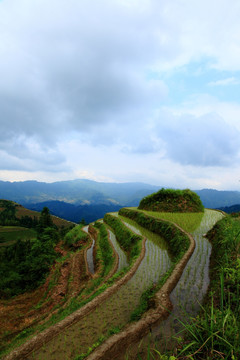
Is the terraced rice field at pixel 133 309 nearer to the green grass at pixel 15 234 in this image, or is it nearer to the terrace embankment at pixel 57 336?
the terrace embankment at pixel 57 336

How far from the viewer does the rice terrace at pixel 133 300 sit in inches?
131

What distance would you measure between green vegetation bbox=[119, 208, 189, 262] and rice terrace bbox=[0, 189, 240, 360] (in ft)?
0.29

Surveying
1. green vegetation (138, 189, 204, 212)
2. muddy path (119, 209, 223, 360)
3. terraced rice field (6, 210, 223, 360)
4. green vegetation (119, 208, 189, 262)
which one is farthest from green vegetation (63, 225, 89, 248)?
muddy path (119, 209, 223, 360)

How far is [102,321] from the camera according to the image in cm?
532

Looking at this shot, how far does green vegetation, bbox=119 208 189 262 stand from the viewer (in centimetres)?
1015

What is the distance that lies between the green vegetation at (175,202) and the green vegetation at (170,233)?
4387mm

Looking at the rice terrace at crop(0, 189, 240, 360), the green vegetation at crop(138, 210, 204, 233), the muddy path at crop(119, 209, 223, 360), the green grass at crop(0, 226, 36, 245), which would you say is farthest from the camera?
the green grass at crop(0, 226, 36, 245)

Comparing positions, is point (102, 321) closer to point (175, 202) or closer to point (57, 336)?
point (57, 336)

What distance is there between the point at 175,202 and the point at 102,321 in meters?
19.4

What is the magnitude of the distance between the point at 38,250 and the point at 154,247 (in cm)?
1211

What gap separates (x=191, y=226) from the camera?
14.6m

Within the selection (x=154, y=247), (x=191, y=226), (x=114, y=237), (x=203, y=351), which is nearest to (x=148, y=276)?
(x=154, y=247)

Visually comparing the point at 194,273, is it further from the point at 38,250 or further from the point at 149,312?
the point at 38,250

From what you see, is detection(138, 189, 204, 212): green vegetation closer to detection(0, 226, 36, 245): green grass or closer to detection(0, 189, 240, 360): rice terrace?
detection(0, 189, 240, 360): rice terrace
